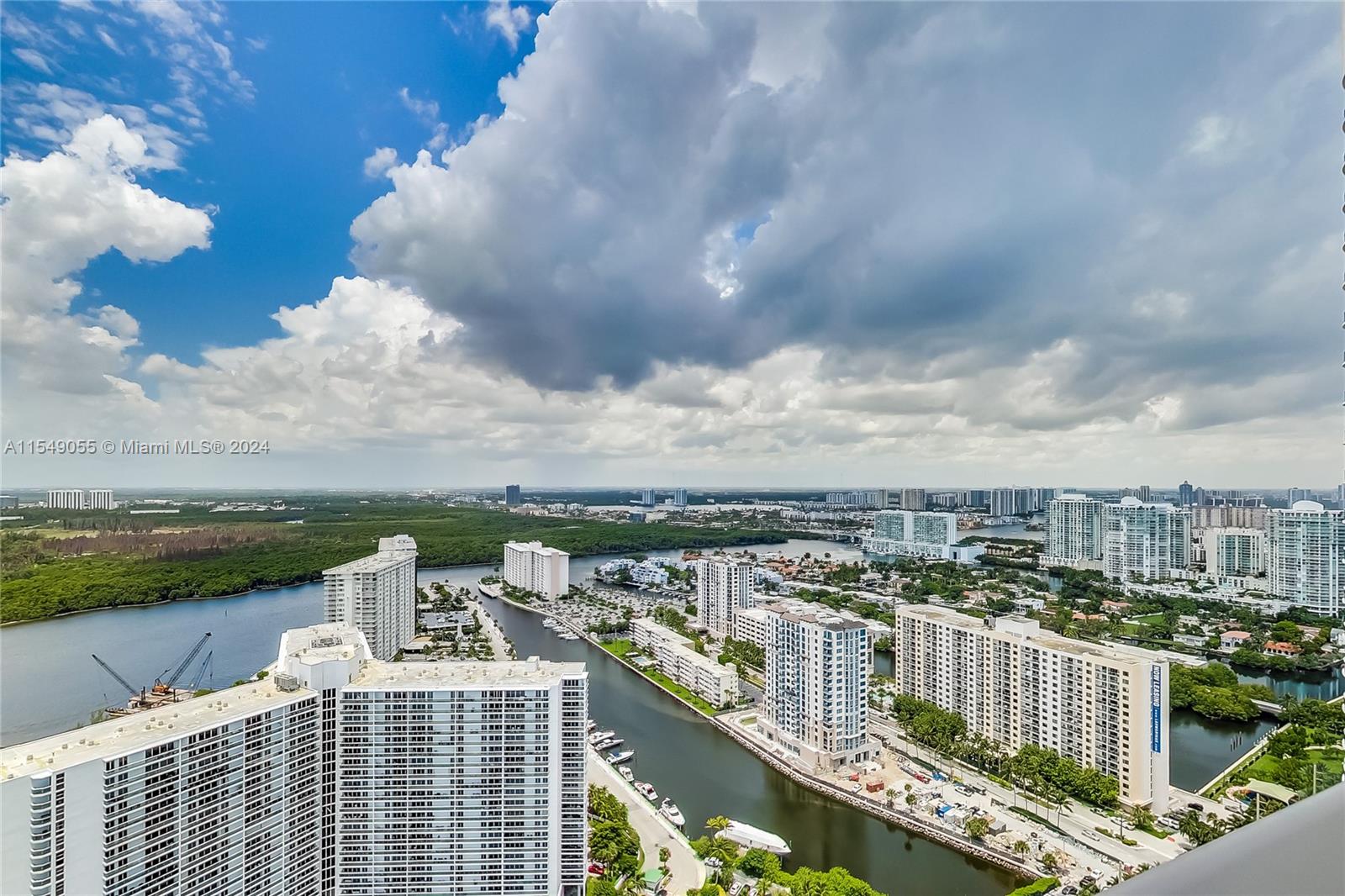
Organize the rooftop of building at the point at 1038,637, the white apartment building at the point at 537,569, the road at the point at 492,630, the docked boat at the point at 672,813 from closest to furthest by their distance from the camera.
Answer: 1. the docked boat at the point at 672,813
2. the rooftop of building at the point at 1038,637
3. the road at the point at 492,630
4. the white apartment building at the point at 537,569

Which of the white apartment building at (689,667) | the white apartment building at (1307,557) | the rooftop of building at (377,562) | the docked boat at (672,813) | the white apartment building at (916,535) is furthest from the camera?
the white apartment building at (916,535)

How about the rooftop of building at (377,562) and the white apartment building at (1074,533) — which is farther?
the white apartment building at (1074,533)

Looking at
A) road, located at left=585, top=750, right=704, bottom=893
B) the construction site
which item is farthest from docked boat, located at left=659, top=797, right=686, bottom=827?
the construction site

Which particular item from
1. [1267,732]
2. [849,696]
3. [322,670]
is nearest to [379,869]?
[322,670]

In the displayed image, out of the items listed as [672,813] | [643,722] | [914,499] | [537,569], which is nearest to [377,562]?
[643,722]

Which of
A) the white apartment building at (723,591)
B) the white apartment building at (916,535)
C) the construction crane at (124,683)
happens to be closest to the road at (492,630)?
the white apartment building at (723,591)

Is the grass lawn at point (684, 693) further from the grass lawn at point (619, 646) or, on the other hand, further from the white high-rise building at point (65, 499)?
the white high-rise building at point (65, 499)

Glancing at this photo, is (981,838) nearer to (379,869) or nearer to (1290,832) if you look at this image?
(379,869)
